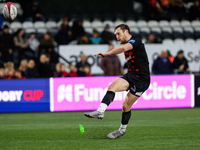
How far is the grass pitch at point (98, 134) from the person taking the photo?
536cm

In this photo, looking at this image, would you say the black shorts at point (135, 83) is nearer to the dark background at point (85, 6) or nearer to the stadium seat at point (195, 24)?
the stadium seat at point (195, 24)

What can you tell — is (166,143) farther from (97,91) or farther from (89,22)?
(89,22)

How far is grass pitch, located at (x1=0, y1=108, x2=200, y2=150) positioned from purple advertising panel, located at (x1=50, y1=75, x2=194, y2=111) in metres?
1.61

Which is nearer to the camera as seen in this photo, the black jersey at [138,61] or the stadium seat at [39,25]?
the black jersey at [138,61]

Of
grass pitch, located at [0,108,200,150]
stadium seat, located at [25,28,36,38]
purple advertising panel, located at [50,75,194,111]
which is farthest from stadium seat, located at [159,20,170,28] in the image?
grass pitch, located at [0,108,200,150]

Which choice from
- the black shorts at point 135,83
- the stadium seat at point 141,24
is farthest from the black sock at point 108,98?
the stadium seat at point 141,24

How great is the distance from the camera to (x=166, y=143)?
5535mm

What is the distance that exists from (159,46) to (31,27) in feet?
17.8

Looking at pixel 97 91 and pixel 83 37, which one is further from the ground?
pixel 83 37

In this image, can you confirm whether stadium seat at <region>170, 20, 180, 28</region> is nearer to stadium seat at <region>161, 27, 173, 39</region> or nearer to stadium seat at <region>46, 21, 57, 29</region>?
stadium seat at <region>161, 27, 173, 39</region>

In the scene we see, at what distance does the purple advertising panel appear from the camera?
37.0ft

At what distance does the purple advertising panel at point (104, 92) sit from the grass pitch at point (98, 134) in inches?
63.4

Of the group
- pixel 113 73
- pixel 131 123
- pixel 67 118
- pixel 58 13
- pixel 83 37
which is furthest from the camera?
pixel 58 13

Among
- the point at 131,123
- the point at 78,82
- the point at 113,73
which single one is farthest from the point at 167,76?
the point at 131,123
